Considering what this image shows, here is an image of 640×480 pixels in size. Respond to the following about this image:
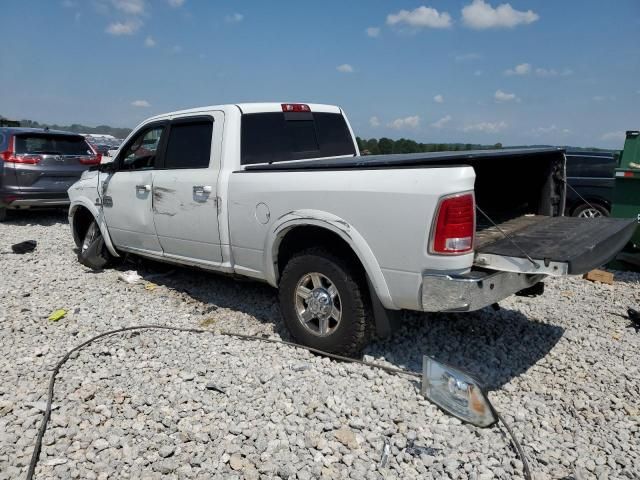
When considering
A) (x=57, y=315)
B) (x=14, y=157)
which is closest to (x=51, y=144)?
(x=14, y=157)

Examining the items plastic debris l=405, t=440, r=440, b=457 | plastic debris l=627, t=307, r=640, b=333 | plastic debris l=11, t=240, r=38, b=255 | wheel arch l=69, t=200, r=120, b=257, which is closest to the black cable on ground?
plastic debris l=405, t=440, r=440, b=457

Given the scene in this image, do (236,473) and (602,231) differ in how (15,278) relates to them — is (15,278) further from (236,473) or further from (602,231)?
(602,231)

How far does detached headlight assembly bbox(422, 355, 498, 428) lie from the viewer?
2.95 meters

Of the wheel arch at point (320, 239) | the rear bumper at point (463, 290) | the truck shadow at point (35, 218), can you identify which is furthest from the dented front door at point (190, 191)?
the truck shadow at point (35, 218)

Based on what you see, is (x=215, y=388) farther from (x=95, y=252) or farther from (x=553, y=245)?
(x=95, y=252)

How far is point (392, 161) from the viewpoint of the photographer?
10.8 ft

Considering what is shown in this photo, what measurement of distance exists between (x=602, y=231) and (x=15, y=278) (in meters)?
6.12

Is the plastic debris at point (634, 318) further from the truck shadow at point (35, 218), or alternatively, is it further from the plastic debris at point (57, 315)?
the truck shadow at point (35, 218)

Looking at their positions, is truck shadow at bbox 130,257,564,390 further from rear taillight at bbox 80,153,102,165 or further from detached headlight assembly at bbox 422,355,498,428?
rear taillight at bbox 80,153,102,165

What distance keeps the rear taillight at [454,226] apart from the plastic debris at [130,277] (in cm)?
403

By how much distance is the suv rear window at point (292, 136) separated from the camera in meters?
4.51

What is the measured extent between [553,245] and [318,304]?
5.46 feet

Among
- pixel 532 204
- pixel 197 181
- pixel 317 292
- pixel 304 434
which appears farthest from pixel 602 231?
pixel 197 181

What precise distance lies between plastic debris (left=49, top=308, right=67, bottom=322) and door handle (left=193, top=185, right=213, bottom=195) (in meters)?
1.72
